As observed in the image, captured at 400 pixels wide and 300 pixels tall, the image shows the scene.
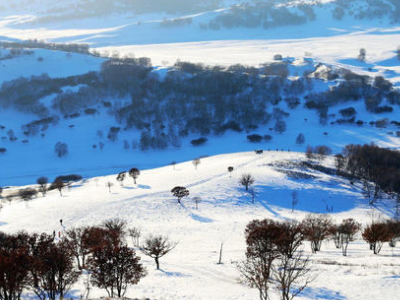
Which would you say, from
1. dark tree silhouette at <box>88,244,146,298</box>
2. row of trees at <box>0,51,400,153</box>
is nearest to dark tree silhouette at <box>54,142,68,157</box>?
row of trees at <box>0,51,400,153</box>

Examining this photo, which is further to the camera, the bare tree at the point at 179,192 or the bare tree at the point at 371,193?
the bare tree at the point at 371,193

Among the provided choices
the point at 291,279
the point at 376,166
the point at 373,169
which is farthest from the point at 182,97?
the point at 291,279

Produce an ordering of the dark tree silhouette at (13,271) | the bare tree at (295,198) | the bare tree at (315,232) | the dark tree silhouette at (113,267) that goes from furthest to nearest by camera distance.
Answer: the bare tree at (295,198) < the bare tree at (315,232) < the dark tree silhouette at (113,267) < the dark tree silhouette at (13,271)

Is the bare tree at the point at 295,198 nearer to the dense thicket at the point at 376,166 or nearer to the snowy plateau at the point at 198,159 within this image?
the snowy plateau at the point at 198,159

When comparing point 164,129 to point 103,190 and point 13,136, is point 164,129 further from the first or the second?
point 103,190

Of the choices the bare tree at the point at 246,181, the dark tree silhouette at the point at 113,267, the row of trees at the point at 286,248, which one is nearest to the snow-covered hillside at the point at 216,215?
the bare tree at the point at 246,181

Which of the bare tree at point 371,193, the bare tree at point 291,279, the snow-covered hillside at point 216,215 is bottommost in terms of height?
the bare tree at point 371,193

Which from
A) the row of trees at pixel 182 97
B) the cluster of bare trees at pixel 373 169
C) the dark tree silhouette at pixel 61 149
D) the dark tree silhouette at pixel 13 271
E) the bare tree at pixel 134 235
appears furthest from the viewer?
the row of trees at pixel 182 97

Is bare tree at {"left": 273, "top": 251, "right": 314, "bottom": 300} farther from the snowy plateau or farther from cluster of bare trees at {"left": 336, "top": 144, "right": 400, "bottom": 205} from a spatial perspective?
cluster of bare trees at {"left": 336, "top": 144, "right": 400, "bottom": 205}

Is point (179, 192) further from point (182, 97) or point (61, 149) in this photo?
point (182, 97)

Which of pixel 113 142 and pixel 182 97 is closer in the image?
pixel 113 142
